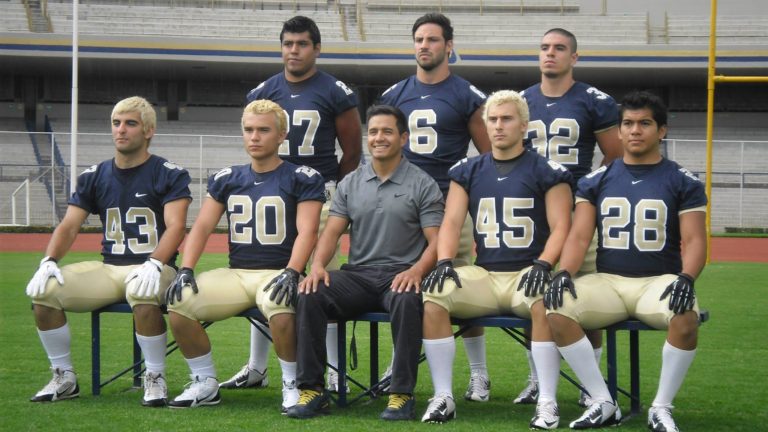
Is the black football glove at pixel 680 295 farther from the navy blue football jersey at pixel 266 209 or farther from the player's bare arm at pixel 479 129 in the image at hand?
the navy blue football jersey at pixel 266 209

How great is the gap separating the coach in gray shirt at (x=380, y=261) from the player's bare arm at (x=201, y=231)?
2.03 ft

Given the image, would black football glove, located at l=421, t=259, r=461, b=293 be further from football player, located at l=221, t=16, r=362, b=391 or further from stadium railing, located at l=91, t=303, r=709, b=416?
football player, located at l=221, t=16, r=362, b=391

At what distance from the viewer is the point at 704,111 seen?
1212 inches

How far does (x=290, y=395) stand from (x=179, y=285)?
0.81 metres

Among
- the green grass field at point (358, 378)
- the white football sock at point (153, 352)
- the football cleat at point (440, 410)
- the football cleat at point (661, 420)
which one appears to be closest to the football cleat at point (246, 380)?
the green grass field at point (358, 378)

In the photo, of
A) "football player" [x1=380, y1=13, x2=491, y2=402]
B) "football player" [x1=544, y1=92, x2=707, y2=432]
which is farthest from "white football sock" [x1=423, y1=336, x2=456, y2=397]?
"football player" [x1=380, y1=13, x2=491, y2=402]

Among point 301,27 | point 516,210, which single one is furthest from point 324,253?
point 301,27

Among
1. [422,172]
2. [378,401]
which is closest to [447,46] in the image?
[422,172]

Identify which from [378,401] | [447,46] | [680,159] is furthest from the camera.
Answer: [680,159]

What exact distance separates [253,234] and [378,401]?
1175 mm

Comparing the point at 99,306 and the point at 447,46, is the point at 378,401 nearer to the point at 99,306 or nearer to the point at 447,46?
the point at 99,306

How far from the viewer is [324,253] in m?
5.36

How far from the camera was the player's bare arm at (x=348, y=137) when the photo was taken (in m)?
6.23

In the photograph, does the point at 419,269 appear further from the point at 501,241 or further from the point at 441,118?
the point at 441,118
